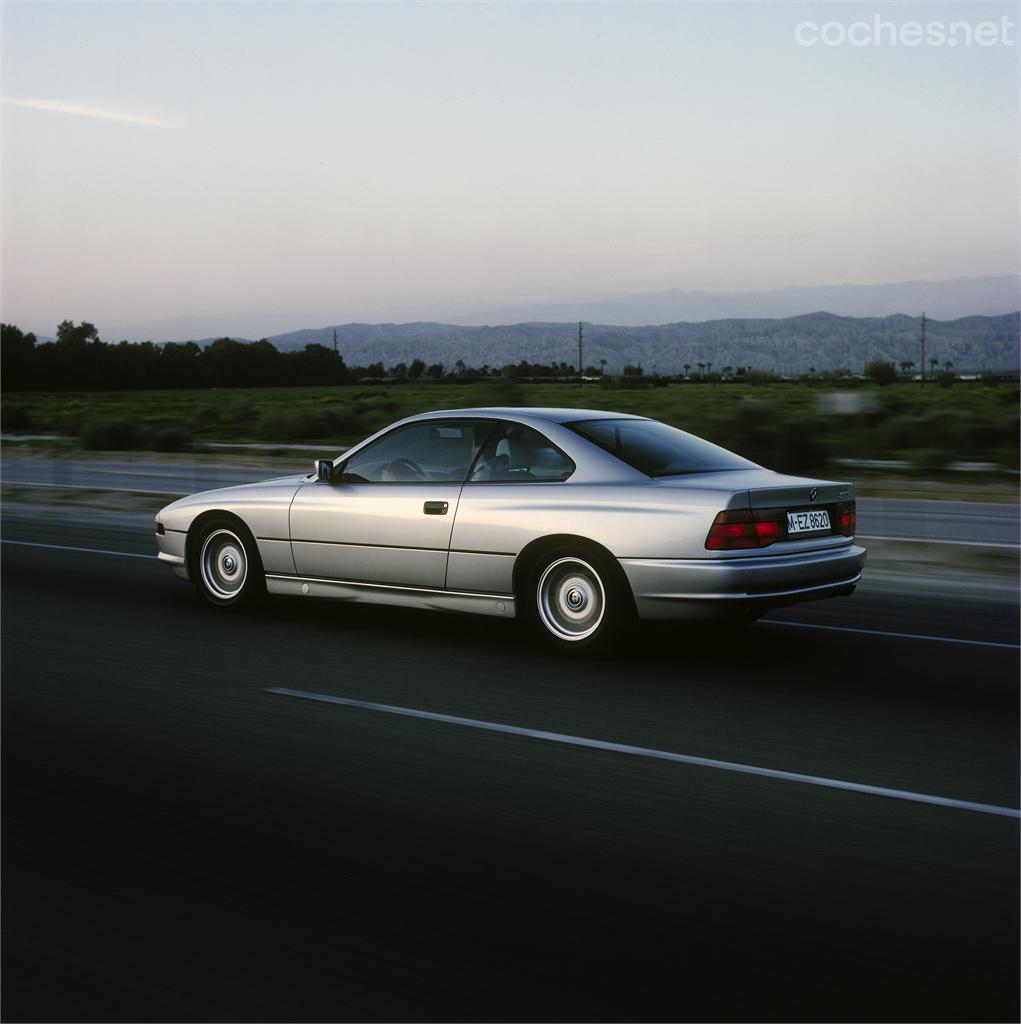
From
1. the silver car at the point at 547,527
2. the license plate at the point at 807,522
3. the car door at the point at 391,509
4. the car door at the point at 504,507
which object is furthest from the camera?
the car door at the point at 391,509

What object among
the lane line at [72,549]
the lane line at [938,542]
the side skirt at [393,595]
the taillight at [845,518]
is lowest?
the lane line at [938,542]

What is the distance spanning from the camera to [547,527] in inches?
310

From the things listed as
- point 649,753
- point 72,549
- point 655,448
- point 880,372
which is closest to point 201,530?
point 655,448

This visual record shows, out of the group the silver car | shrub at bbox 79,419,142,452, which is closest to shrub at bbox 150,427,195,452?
shrub at bbox 79,419,142,452

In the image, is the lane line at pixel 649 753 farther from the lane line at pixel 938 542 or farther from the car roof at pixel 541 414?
the lane line at pixel 938 542

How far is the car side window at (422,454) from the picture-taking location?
8602 mm

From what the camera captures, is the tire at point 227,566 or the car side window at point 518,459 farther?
the tire at point 227,566

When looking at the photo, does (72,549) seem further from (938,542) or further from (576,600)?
(938,542)

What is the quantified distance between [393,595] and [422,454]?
0.97 m

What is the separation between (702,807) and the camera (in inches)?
201

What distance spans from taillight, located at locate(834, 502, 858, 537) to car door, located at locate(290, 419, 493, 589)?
2.30m

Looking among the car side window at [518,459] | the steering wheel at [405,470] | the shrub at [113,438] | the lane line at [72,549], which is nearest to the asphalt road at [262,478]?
the lane line at [72,549]

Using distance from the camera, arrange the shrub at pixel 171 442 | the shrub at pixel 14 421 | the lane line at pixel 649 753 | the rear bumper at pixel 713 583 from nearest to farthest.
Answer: the lane line at pixel 649 753
the rear bumper at pixel 713 583
the shrub at pixel 171 442
the shrub at pixel 14 421

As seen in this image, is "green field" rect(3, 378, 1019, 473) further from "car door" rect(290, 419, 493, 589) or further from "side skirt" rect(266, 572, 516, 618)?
"side skirt" rect(266, 572, 516, 618)
